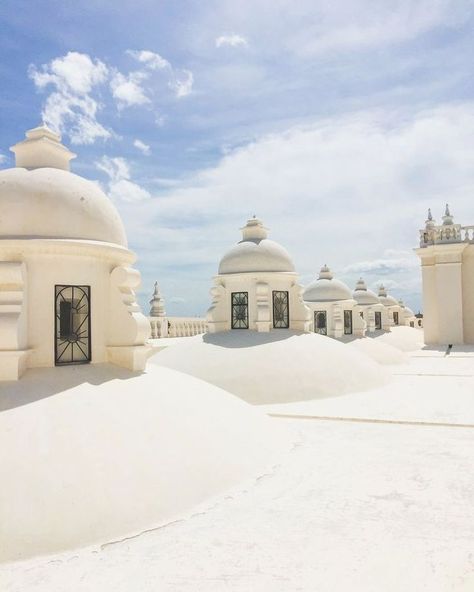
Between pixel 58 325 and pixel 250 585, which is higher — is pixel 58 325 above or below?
above

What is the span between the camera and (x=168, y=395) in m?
8.66

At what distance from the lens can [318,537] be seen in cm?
628

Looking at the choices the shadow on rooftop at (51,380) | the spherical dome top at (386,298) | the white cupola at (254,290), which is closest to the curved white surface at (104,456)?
the shadow on rooftop at (51,380)

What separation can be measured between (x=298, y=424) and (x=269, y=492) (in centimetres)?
493

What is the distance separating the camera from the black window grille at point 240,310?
717 inches

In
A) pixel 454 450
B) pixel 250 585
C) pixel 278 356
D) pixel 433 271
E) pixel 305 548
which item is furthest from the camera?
pixel 433 271

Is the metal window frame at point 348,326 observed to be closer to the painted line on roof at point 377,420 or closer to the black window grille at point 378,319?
the black window grille at point 378,319

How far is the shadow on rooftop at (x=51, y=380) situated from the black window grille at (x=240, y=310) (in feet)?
31.1

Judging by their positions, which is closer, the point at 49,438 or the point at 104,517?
the point at 104,517

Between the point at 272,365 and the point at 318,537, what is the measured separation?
9.62 meters

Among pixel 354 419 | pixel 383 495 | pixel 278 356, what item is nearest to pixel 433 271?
pixel 278 356

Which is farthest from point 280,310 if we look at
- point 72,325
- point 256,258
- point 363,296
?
point 363,296

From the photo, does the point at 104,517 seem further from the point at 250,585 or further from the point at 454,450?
the point at 454,450

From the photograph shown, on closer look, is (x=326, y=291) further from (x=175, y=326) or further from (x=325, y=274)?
(x=175, y=326)
